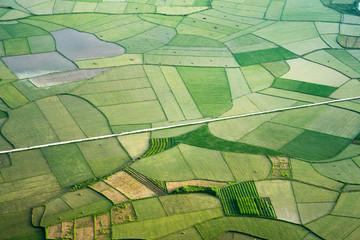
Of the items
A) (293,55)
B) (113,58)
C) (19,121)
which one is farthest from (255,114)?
(19,121)

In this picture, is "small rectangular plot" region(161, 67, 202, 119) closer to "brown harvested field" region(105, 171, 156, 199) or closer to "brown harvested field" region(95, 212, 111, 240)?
"brown harvested field" region(105, 171, 156, 199)

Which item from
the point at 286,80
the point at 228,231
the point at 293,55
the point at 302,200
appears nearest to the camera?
the point at 228,231

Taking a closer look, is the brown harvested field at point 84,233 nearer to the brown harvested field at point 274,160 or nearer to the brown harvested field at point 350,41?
the brown harvested field at point 274,160

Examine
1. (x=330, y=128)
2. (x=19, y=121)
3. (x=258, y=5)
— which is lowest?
(x=19, y=121)

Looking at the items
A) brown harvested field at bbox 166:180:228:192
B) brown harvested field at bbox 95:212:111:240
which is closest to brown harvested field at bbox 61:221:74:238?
brown harvested field at bbox 95:212:111:240

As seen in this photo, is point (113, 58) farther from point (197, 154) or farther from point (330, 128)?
point (330, 128)

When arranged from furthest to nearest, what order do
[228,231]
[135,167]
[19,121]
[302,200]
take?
[19,121] < [135,167] < [302,200] < [228,231]

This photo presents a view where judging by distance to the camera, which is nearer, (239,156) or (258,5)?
(239,156)
